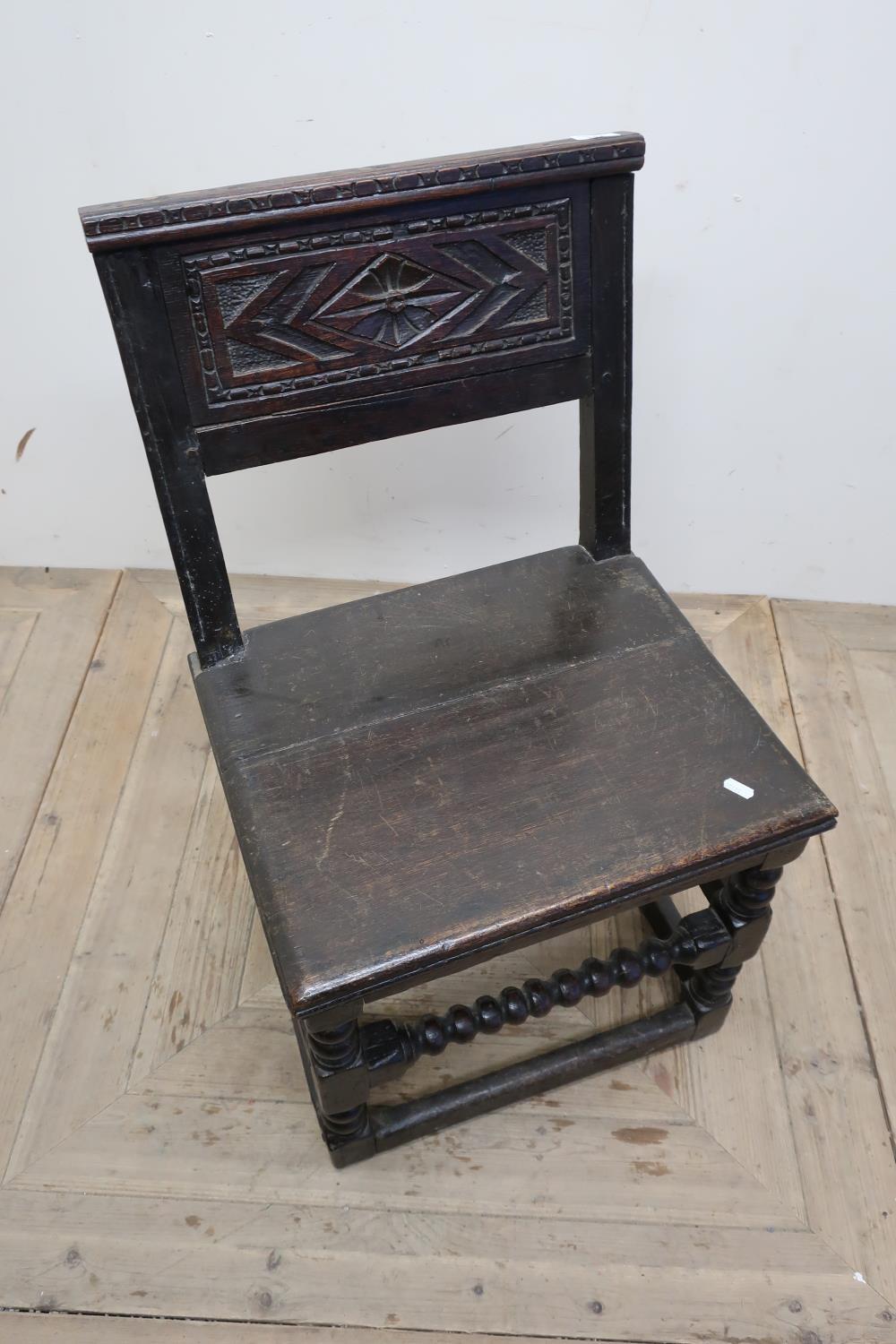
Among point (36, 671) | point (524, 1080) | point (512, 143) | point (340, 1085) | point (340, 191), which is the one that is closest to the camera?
point (340, 191)

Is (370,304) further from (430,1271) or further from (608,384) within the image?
(430,1271)

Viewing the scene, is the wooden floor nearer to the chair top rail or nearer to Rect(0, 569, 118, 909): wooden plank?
Rect(0, 569, 118, 909): wooden plank

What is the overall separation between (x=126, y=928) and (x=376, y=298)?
0.88 m

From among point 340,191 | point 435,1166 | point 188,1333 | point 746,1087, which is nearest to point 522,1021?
point 435,1166

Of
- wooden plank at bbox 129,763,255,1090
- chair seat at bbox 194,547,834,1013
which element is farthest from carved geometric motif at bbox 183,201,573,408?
wooden plank at bbox 129,763,255,1090

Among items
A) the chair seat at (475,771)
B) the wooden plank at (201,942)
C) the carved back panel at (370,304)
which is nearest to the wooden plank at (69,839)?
the wooden plank at (201,942)

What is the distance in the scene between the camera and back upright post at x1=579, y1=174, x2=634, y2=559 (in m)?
1.04

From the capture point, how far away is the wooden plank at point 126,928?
125cm

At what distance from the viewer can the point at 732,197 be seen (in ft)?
4.60

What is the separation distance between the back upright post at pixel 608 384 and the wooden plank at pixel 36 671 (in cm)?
90

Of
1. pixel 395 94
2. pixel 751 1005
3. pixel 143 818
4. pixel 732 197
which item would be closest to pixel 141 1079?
pixel 143 818

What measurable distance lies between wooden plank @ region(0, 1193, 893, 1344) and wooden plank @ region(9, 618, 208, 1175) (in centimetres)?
11

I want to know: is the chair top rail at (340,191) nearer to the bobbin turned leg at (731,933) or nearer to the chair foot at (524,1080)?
the bobbin turned leg at (731,933)

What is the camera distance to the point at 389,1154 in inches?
47.7
